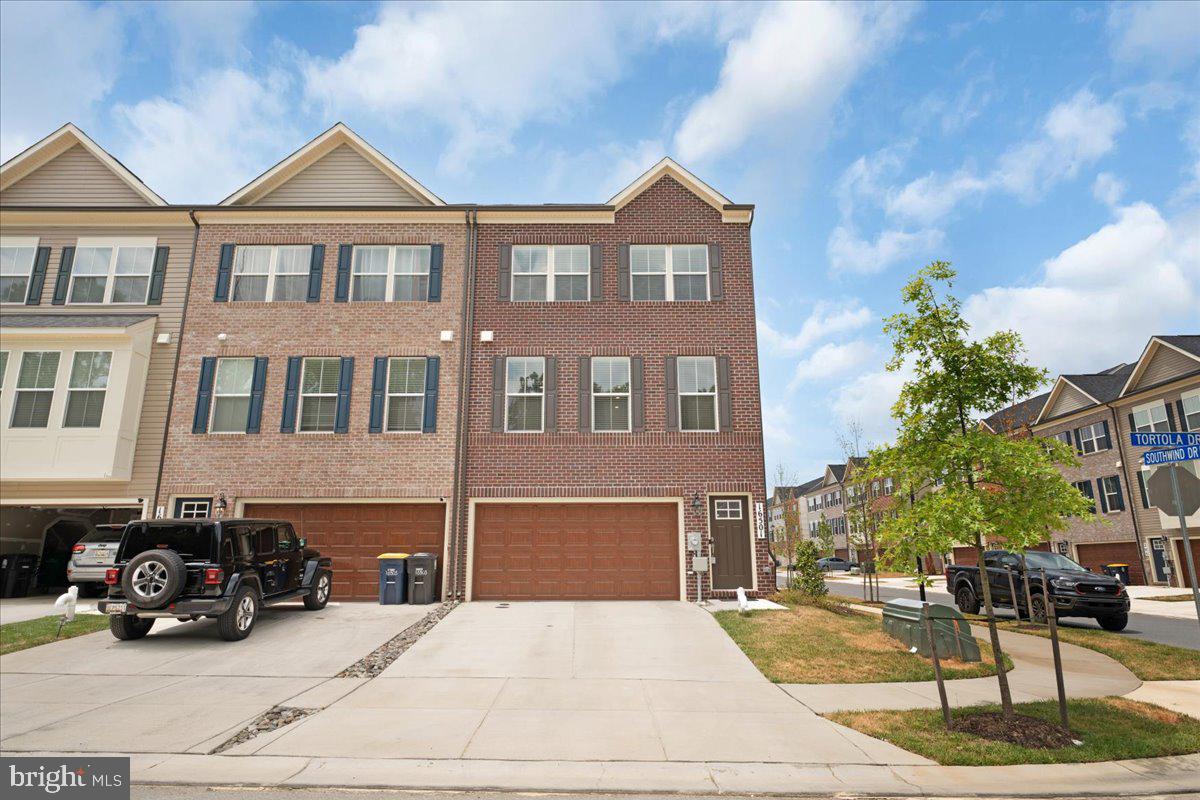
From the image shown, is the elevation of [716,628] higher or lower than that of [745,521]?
lower

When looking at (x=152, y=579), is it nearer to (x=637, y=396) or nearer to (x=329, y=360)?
(x=329, y=360)

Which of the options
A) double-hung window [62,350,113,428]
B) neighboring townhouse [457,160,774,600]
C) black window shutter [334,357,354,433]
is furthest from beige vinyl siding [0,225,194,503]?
neighboring townhouse [457,160,774,600]

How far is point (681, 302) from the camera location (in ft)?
57.6

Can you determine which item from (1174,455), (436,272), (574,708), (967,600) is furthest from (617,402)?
(1174,455)

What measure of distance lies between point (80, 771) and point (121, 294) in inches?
632

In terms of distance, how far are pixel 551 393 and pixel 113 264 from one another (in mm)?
12801

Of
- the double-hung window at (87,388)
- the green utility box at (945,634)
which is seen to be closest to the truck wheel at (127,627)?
the double-hung window at (87,388)

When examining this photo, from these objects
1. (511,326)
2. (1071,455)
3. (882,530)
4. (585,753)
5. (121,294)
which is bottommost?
(585,753)

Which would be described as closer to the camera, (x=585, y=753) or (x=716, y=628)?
(x=585, y=753)

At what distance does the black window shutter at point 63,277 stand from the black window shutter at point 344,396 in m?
8.26

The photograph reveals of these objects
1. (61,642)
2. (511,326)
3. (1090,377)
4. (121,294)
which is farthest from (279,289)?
(1090,377)

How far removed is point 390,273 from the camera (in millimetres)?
17953

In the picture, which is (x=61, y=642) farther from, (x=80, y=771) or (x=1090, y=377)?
(x=1090, y=377)

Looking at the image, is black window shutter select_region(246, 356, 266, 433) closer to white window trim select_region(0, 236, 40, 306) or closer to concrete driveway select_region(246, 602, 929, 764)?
white window trim select_region(0, 236, 40, 306)
